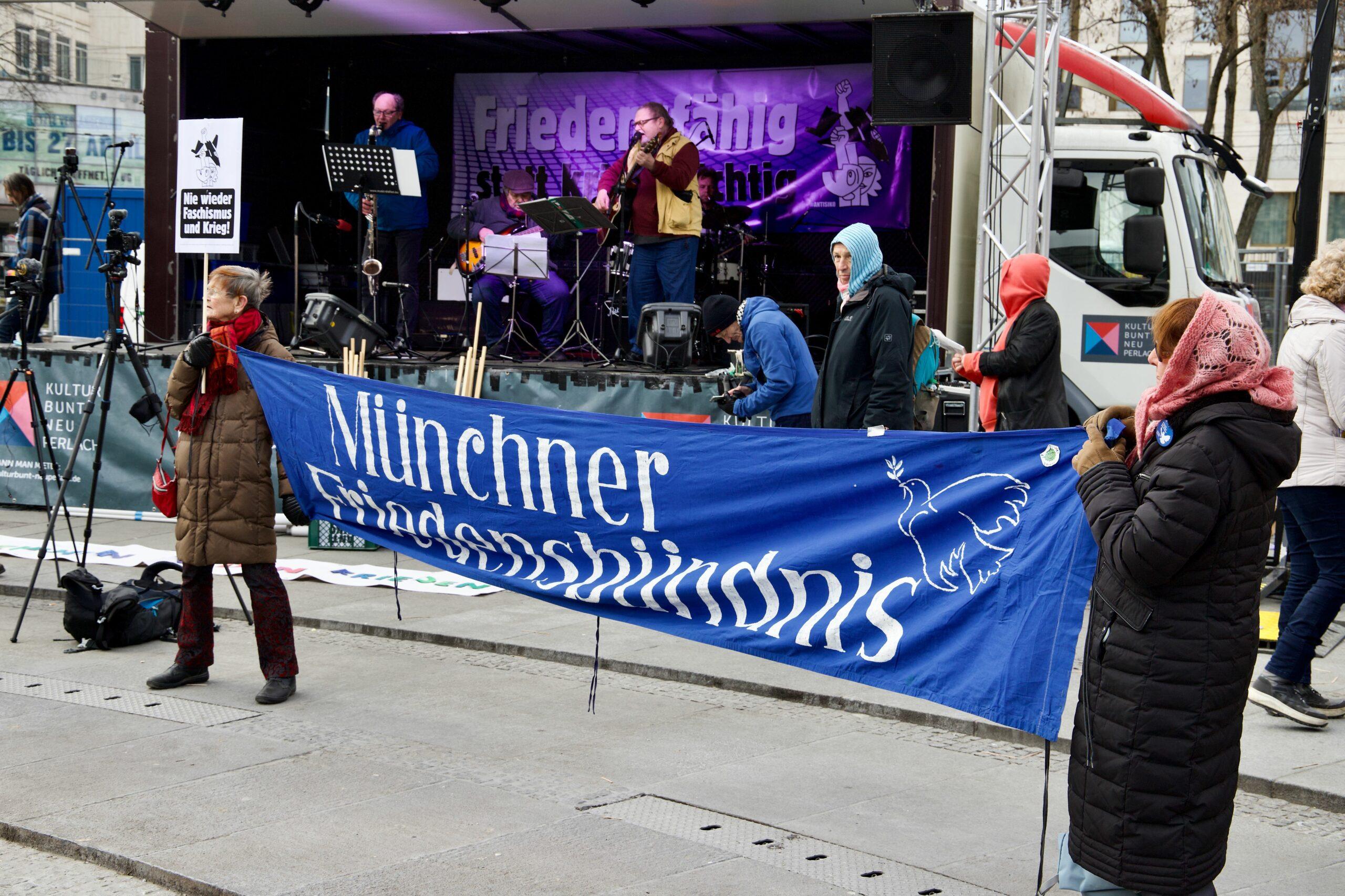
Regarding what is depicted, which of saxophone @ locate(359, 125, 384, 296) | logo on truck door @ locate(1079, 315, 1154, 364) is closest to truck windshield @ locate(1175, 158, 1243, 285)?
logo on truck door @ locate(1079, 315, 1154, 364)

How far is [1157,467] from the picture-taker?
3.18m

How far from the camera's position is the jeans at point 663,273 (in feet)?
43.3

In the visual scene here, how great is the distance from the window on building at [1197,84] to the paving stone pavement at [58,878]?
51.0 metres

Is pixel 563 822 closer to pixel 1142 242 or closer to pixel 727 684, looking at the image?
pixel 727 684

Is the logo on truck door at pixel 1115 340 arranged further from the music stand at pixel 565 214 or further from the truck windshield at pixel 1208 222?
the music stand at pixel 565 214

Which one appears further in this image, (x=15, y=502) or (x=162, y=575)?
(x=15, y=502)

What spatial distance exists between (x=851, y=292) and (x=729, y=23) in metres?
6.39

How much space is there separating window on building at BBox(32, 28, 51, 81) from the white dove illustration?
4079cm

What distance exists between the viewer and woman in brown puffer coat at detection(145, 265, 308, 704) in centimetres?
628

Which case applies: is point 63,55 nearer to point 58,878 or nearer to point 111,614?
point 111,614

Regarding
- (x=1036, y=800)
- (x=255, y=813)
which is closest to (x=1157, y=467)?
(x=1036, y=800)

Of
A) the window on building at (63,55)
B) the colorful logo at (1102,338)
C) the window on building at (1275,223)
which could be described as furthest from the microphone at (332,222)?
the window on building at (1275,223)

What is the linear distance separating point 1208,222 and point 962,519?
740cm

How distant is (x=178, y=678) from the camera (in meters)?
6.64
